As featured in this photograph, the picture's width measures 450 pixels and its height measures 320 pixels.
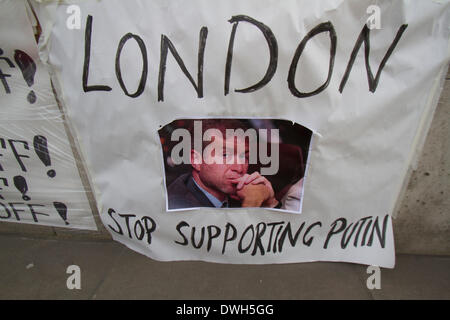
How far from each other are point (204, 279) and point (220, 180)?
70cm

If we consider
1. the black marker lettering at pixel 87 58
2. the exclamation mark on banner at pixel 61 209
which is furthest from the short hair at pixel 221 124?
the exclamation mark on banner at pixel 61 209

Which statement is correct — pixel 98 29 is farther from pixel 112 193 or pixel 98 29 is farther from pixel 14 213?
pixel 14 213

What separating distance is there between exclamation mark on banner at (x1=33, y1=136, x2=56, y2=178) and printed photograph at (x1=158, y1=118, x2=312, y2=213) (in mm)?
848

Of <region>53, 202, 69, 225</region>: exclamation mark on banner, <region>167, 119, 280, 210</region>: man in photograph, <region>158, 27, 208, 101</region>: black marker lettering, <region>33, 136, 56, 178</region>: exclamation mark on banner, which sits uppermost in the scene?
<region>158, 27, 208, 101</region>: black marker lettering

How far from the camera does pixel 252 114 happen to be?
1.58 metres

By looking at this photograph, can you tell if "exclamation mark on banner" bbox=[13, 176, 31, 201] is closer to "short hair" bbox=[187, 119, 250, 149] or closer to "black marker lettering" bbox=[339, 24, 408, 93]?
"short hair" bbox=[187, 119, 250, 149]

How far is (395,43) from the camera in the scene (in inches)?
57.9

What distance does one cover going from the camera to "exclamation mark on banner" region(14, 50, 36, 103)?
1646 millimetres

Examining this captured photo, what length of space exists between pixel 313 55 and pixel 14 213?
234 centimetres

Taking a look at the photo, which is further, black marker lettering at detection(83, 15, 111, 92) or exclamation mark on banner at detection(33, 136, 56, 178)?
exclamation mark on banner at detection(33, 136, 56, 178)

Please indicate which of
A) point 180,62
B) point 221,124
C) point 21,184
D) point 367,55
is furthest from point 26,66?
point 367,55

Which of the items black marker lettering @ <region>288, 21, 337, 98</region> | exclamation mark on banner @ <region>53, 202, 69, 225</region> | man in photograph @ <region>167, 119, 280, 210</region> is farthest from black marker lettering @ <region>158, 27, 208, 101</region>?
exclamation mark on banner @ <region>53, 202, 69, 225</region>

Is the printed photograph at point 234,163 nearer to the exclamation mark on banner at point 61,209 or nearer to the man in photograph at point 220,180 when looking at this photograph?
the man in photograph at point 220,180

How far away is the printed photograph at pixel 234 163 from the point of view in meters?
1.62
